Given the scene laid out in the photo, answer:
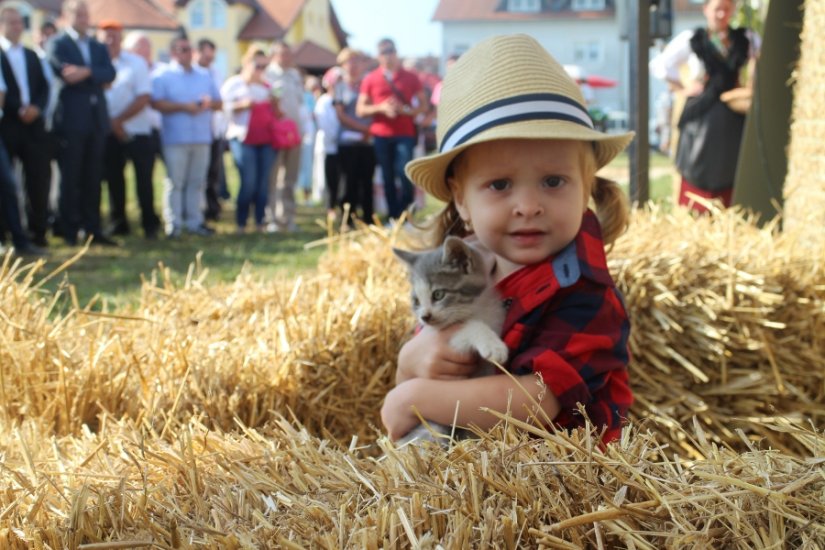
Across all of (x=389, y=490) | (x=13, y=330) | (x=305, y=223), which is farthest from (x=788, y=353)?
(x=305, y=223)

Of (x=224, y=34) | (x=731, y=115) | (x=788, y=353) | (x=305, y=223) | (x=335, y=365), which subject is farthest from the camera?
(x=224, y=34)

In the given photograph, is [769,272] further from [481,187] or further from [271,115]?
[271,115]

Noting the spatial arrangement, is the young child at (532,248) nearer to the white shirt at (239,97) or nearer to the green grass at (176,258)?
the green grass at (176,258)

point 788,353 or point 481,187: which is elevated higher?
point 481,187

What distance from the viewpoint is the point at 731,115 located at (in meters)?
7.46

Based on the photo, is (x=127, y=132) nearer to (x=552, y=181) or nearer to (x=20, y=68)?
(x=20, y=68)

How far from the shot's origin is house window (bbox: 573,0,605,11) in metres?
67.9

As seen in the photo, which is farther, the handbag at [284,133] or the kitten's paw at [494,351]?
the handbag at [284,133]

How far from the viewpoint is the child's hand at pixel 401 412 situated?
109 inches

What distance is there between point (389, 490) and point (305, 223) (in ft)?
42.4

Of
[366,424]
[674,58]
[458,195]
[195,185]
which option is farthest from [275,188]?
[458,195]

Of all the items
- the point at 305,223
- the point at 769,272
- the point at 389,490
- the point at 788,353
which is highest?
the point at 389,490

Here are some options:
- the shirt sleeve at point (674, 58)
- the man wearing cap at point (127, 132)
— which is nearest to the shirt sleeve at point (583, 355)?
the shirt sleeve at point (674, 58)

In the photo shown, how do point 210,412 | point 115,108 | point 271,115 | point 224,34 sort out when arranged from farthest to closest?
point 224,34, point 271,115, point 115,108, point 210,412
